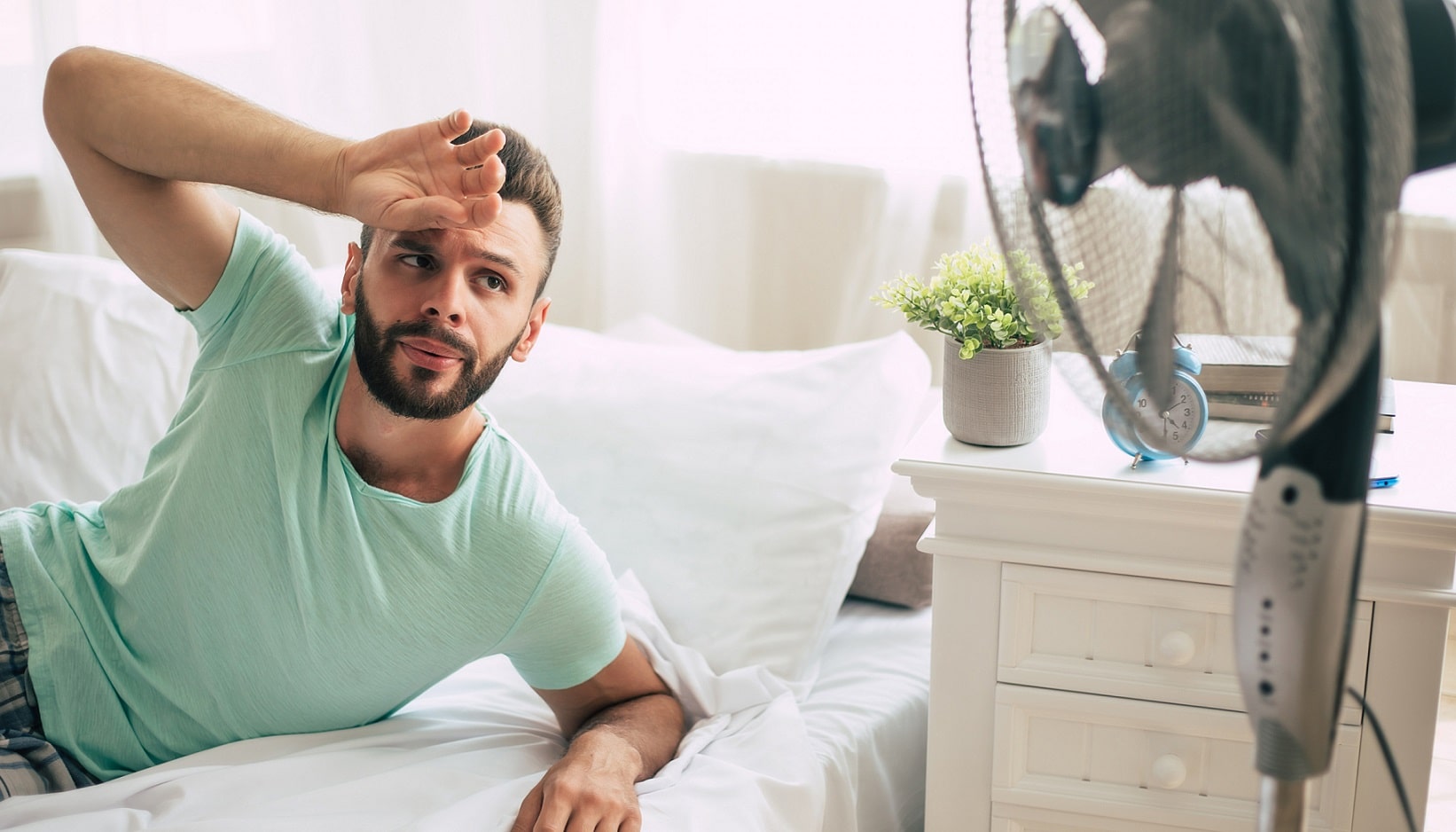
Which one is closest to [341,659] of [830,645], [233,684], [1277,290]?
[233,684]

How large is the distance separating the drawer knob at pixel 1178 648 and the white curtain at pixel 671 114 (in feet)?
2.74

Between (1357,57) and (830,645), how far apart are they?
3.92ft

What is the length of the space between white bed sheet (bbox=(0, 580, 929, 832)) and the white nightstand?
0.14 meters

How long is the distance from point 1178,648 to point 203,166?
101cm

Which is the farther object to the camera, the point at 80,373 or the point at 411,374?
the point at 80,373

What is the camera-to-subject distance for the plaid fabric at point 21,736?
3.91ft

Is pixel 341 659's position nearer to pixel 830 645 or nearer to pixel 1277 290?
pixel 830 645

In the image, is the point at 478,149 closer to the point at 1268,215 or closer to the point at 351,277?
the point at 351,277

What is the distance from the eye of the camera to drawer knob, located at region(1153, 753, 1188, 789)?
3.91ft

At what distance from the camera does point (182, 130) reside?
45.3 inches

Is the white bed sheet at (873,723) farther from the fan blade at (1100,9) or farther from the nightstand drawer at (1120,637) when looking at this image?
the fan blade at (1100,9)

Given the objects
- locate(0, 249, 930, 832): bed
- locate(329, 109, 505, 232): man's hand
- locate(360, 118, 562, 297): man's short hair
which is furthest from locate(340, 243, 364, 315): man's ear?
locate(0, 249, 930, 832): bed

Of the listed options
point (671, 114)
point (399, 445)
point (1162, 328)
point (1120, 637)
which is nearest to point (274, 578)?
point (399, 445)

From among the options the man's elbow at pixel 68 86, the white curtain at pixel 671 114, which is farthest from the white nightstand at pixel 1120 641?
the man's elbow at pixel 68 86
